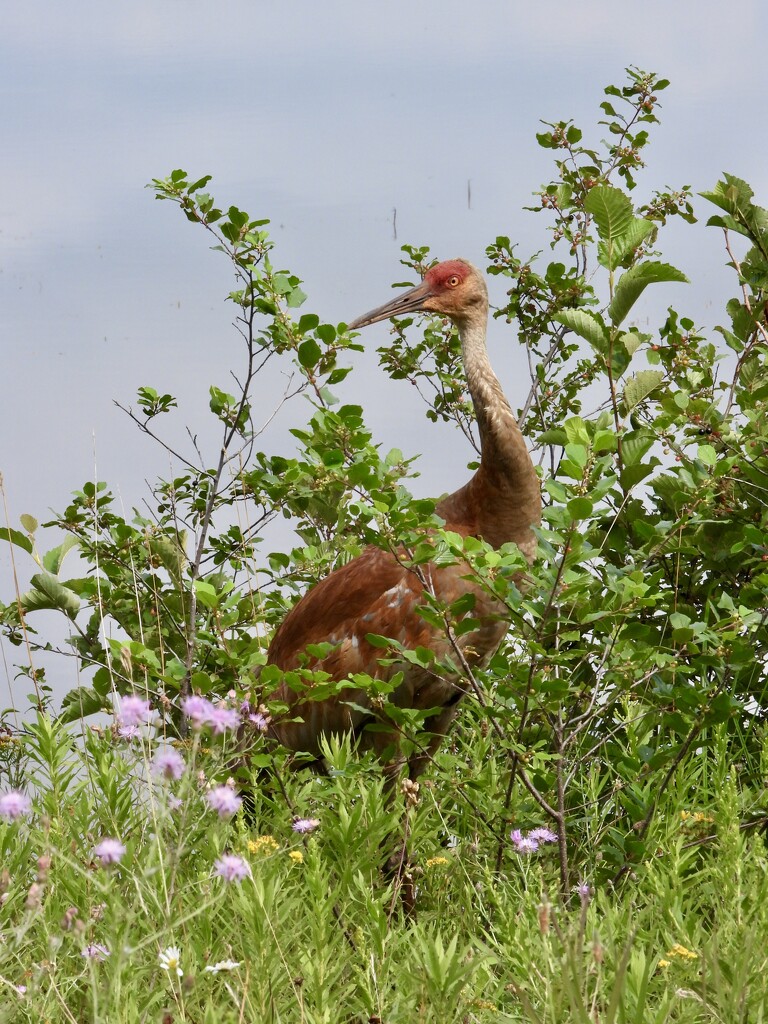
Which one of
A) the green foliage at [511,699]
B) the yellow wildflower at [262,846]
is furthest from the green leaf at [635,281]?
the yellow wildflower at [262,846]

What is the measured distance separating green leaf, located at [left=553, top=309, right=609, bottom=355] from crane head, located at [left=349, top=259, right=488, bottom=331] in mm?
1170

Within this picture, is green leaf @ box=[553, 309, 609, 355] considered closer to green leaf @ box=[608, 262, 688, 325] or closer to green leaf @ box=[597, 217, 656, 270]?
green leaf @ box=[608, 262, 688, 325]

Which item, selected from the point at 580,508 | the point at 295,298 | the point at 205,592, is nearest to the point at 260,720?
the point at 205,592

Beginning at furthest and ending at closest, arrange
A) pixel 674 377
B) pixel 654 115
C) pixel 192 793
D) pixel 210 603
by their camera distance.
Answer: pixel 654 115, pixel 674 377, pixel 210 603, pixel 192 793

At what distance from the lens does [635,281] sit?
4.22 m

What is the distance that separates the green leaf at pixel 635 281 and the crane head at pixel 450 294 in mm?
1296

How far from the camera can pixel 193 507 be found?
5871 mm

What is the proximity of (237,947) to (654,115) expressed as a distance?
5091mm

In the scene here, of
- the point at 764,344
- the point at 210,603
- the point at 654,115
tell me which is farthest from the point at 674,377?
the point at 210,603

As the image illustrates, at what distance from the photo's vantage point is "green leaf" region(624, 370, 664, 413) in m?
4.76

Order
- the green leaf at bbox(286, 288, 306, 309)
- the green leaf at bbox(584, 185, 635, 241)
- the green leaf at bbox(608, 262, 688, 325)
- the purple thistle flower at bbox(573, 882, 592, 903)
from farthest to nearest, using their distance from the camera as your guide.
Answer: the green leaf at bbox(286, 288, 306, 309), the green leaf at bbox(584, 185, 635, 241), the green leaf at bbox(608, 262, 688, 325), the purple thistle flower at bbox(573, 882, 592, 903)

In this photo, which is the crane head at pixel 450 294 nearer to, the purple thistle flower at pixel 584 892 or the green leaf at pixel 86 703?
the green leaf at pixel 86 703

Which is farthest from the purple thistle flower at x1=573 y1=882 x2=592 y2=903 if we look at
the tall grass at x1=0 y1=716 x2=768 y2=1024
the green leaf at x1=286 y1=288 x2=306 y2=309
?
the green leaf at x1=286 y1=288 x2=306 y2=309

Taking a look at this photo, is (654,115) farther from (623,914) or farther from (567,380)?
(623,914)
